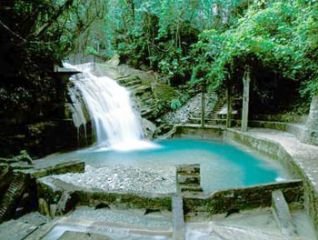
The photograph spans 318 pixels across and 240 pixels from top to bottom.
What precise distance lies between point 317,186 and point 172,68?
39.8 ft

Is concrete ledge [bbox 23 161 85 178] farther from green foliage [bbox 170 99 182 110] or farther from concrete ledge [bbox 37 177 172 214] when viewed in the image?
green foliage [bbox 170 99 182 110]

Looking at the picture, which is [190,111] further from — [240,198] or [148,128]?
[240,198]

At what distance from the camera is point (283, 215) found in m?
4.05

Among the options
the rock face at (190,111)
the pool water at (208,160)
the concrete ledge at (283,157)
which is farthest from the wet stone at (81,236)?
the rock face at (190,111)

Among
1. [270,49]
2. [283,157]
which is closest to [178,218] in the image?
[283,157]

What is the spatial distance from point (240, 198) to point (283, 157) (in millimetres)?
2764

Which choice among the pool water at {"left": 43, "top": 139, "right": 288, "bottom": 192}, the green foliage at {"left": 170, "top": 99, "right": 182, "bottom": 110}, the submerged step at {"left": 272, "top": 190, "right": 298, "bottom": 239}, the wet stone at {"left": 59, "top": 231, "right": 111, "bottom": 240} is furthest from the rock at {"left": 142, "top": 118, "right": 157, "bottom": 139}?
the wet stone at {"left": 59, "top": 231, "right": 111, "bottom": 240}

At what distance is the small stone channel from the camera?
3.84 metres

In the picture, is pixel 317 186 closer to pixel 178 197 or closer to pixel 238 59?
pixel 178 197

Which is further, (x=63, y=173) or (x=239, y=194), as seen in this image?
(x=63, y=173)

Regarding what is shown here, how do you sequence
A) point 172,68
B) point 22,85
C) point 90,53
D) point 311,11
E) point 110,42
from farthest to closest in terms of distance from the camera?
point 90,53 → point 110,42 → point 172,68 → point 22,85 → point 311,11

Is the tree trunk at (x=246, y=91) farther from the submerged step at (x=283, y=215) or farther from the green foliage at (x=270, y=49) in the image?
the submerged step at (x=283, y=215)

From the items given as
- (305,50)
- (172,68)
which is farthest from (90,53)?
(305,50)

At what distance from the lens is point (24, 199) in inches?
208
